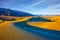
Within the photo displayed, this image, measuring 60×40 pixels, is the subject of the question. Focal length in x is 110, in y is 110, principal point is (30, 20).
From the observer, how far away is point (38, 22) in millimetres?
1808

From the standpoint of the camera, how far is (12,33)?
1.73m

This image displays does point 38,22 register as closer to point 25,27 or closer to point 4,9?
point 25,27

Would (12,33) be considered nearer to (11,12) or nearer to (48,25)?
(11,12)

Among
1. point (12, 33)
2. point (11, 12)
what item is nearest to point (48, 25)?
point (12, 33)

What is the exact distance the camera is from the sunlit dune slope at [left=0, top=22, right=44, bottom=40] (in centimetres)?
163

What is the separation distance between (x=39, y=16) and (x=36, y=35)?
1.23ft

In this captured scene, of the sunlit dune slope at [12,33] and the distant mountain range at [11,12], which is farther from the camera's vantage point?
the distant mountain range at [11,12]

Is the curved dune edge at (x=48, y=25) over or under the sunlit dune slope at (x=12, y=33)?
over

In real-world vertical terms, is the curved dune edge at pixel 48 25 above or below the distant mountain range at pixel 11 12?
below

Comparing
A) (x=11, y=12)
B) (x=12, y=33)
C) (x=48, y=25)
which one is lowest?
(x=12, y=33)

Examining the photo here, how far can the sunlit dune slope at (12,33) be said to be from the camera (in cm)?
163

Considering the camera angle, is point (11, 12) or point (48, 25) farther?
point (11, 12)

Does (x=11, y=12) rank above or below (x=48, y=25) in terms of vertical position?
above

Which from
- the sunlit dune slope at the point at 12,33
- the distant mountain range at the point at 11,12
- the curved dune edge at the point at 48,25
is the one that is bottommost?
the sunlit dune slope at the point at 12,33
